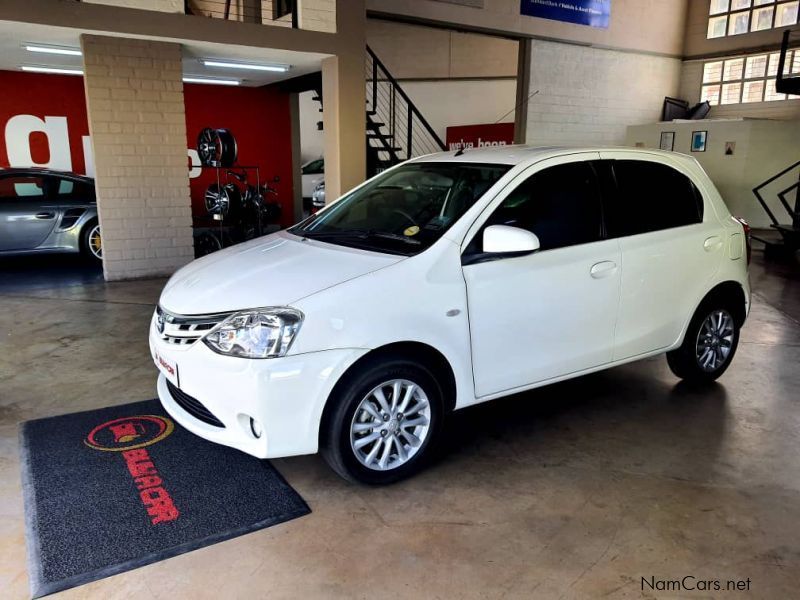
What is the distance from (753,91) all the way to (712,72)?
994 mm

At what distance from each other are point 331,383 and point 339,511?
0.61 metres

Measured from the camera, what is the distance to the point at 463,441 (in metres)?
3.69

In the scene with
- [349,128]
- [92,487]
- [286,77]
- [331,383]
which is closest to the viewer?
[331,383]

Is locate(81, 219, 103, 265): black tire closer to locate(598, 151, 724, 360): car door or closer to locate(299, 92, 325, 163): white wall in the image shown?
locate(598, 151, 724, 360): car door

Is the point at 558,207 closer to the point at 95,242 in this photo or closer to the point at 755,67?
the point at 95,242

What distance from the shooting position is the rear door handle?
4184mm

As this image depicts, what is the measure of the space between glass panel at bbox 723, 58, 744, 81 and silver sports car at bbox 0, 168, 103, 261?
1353cm

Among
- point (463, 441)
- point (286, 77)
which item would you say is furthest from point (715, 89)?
point (463, 441)

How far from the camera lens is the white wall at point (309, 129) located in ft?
58.6

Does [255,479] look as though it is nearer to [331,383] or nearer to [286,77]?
[331,383]

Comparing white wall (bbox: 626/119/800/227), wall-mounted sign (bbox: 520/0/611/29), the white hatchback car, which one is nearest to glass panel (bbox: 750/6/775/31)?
white wall (bbox: 626/119/800/227)

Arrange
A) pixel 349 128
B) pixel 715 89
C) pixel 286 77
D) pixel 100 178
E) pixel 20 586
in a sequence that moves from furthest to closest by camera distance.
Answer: pixel 715 89 → pixel 286 77 → pixel 349 128 → pixel 100 178 → pixel 20 586

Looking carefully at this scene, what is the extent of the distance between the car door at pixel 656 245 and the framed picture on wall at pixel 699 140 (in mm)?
11130

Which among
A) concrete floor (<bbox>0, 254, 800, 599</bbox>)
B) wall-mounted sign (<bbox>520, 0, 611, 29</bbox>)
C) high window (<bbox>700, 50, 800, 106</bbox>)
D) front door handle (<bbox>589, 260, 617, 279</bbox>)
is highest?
wall-mounted sign (<bbox>520, 0, 611, 29</bbox>)
